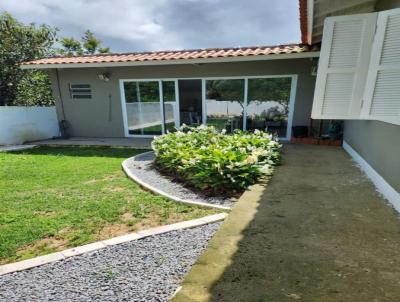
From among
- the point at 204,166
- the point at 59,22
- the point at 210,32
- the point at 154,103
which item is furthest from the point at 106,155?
the point at 59,22

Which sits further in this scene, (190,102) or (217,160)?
(190,102)

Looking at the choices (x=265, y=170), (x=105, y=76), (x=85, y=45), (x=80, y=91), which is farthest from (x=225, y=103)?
(x=85, y=45)

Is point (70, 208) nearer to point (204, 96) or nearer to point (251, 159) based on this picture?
point (251, 159)

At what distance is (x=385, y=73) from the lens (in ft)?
9.39

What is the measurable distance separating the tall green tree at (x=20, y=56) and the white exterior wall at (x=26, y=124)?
3.65 meters

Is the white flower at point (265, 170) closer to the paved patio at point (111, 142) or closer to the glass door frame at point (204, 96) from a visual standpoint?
the glass door frame at point (204, 96)

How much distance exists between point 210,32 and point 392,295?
15.2m

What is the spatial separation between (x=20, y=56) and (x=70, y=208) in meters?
13.1

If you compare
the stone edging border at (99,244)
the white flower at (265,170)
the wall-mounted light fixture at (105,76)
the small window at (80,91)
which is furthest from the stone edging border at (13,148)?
the white flower at (265,170)

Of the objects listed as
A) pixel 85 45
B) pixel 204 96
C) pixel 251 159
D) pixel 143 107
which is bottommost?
pixel 251 159

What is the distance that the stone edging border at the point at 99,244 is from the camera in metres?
2.39

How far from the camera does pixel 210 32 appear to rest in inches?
580

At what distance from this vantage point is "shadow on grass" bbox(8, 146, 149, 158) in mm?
7484

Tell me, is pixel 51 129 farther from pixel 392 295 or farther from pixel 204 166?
pixel 392 295
